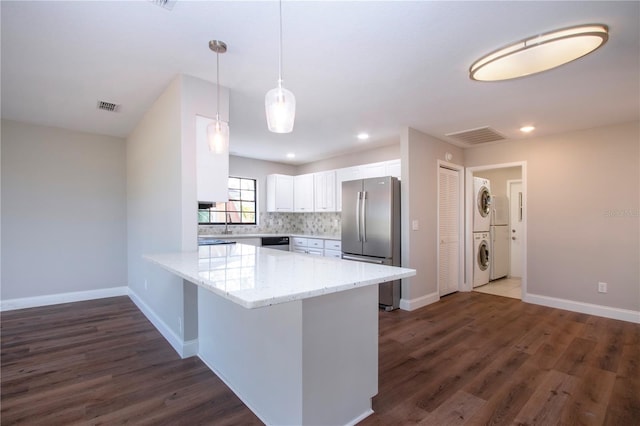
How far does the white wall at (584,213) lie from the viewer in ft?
11.9

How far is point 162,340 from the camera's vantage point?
2.94 m

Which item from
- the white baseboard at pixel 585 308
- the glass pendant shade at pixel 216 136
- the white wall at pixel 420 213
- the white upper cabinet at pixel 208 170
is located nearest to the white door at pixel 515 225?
the white baseboard at pixel 585 308

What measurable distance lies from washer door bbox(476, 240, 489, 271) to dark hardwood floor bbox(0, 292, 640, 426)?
1690 mm

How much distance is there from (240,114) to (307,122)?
32.8 inches

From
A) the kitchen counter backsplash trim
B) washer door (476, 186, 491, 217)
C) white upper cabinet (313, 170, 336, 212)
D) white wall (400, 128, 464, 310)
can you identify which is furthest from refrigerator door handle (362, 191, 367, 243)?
washer door (476, 186, 491, 217)

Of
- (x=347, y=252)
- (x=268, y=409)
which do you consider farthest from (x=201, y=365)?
(x=347, y=252)

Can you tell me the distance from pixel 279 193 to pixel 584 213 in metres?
4.84

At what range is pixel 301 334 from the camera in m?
1.52

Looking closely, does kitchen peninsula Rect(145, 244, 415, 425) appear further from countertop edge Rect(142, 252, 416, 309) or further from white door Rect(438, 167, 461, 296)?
white door Rect(438, 167, 461, 296)

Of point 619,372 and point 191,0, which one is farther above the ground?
point 191,0

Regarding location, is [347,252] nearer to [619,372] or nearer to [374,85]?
[374,85]

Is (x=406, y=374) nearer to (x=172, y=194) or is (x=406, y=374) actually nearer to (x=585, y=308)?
(x=172, y=194)

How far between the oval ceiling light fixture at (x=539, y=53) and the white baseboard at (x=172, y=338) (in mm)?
3318

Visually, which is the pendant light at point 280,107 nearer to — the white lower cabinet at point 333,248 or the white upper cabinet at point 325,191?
the white lower cabinet at point 333,248
